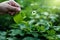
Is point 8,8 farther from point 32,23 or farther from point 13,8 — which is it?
point 32,23

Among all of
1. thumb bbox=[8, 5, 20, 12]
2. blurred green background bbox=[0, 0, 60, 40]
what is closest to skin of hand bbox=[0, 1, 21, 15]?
thumb bbox=[8, 5, 20, 12]

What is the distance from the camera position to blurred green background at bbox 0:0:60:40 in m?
1.88

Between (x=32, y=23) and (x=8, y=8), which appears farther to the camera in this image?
(x=32, y=23)

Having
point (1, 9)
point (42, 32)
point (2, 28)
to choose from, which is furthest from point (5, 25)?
point (1, 9)

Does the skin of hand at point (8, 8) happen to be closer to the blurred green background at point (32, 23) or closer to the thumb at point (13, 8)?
the thumb at point (13, 8)

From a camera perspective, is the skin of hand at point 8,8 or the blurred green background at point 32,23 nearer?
the skin of hand at point 8,8

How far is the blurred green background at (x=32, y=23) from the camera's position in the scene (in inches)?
74.1

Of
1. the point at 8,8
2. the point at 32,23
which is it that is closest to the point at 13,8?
the point at 8,8

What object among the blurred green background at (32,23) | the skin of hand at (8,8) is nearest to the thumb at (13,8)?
the skin of hand at (8,8)

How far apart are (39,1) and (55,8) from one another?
0.29m

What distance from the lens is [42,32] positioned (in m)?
1.91

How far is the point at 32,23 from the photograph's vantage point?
2.01 meters

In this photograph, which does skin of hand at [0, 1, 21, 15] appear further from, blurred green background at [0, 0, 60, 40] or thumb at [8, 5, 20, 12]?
blurred green background at [0, 0, 60, 40]

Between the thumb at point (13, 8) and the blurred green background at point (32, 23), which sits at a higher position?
the blurred green background at point (32, 23)
